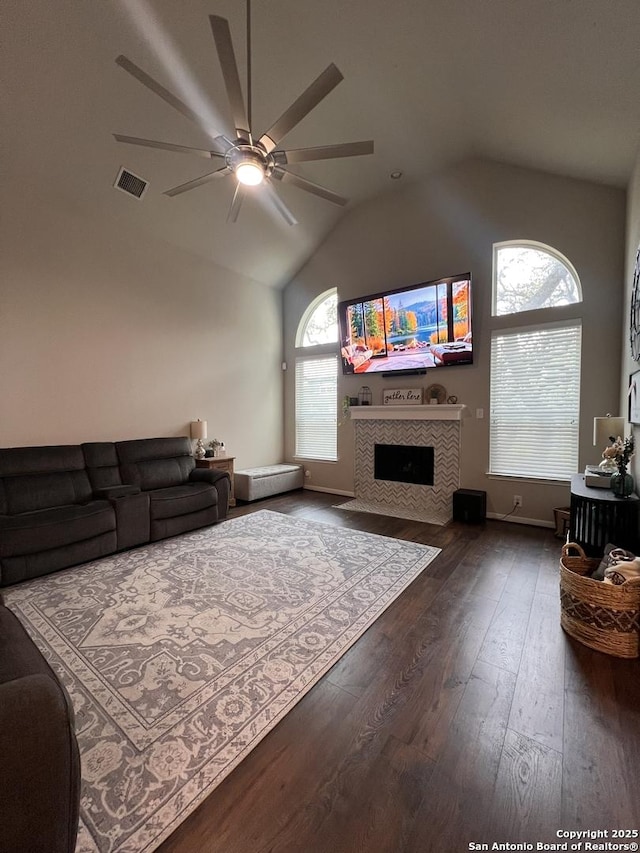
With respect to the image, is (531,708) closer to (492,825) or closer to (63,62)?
(492,825)

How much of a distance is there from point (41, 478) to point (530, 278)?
5606mm

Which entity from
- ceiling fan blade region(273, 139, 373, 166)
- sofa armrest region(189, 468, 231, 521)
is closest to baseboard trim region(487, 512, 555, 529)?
sofa armrest region(189, 468, 231, 521)

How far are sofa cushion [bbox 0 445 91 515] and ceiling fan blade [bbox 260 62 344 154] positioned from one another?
11.0 feet

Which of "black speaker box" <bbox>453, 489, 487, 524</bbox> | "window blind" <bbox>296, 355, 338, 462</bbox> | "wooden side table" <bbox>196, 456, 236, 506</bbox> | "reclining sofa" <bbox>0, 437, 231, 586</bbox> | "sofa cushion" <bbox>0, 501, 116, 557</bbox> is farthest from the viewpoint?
"window blind" <bbox>296, 355, 338, 462</bbox>

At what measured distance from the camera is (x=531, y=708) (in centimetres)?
157

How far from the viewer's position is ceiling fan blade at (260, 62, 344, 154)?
1.96m

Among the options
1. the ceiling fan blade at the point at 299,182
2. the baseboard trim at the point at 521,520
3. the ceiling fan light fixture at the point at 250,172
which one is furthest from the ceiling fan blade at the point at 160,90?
the baseboard trim at the point at 521,520

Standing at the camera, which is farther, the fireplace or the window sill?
the fireplace

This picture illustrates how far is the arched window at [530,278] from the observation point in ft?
12.8

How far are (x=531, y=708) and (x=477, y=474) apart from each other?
313 centimetres

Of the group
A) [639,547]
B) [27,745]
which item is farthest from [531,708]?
[27,745]

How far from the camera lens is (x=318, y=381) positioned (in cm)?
605

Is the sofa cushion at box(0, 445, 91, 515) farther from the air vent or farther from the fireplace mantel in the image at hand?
the fireplace mantel

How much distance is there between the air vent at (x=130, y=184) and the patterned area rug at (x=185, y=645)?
3.89m
